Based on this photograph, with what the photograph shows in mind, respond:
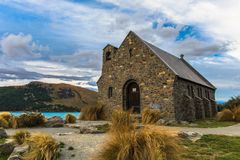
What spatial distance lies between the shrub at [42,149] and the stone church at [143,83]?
37.6 feet

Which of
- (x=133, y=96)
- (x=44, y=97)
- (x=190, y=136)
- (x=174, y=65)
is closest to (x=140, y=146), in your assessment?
(x=190, y=136)

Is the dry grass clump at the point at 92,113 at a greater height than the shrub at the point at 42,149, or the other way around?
the dry grass clump at the point at 92,113

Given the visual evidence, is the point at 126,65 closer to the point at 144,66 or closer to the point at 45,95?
the point at 144,66

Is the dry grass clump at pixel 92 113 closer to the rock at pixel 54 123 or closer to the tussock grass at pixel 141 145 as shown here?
the rock at pixel 54 123

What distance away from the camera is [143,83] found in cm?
1767

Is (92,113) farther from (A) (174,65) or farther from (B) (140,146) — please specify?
(B) (140,146)

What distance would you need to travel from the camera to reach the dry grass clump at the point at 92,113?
18.7 meters

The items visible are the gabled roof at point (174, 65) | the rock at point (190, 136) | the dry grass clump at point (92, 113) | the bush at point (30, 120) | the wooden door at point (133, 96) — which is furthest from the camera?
the dry grass clump at point (92, 113)

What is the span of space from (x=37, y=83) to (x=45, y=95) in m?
8.70

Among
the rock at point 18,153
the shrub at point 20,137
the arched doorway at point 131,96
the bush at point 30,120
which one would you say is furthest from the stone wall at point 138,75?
the rock at point 18,153

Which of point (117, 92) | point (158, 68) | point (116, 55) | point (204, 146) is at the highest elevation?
point (116, 55)

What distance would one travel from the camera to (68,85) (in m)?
53.7

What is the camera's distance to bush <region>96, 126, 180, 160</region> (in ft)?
14.7

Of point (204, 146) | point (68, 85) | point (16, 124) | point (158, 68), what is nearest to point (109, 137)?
point (204, 146)
